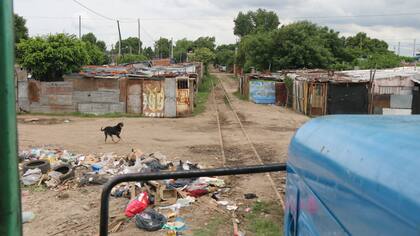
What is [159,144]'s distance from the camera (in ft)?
53.2

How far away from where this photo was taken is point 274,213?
346 inches

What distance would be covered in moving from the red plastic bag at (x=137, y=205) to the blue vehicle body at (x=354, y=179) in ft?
21.8

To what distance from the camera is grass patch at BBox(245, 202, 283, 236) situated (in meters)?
7.92

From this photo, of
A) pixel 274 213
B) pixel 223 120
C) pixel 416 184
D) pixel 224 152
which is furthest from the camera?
pixel 223 120

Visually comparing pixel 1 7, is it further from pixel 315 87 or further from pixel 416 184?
pixel 315 87

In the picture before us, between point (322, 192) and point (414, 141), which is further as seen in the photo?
point (322, 192)

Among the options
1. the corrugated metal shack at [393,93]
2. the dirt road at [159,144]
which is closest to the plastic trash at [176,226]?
the dirt road at [159,144]

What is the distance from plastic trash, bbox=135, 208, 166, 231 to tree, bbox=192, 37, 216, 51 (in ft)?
337

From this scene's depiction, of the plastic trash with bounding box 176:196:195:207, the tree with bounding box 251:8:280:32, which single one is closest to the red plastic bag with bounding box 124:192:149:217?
the plastic trash with bounding box 176:196:195:207

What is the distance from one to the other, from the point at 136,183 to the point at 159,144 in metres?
6.55

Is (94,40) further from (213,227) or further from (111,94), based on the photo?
(213,227)

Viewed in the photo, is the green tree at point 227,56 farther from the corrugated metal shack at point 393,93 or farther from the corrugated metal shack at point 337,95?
the corrugated metal shack at point 393,93

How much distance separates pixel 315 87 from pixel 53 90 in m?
14.5

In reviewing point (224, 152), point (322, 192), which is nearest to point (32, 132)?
point (224, 152)
